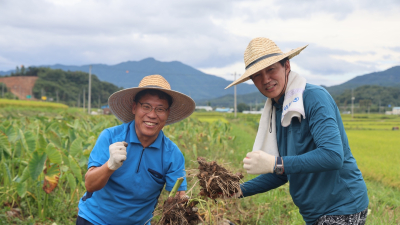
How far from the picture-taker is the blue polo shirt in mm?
2219

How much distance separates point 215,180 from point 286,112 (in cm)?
64

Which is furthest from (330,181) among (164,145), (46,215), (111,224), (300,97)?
(46,215)

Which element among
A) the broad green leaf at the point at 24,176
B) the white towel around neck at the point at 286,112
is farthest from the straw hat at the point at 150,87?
the broad green leaf at the point at 24,176

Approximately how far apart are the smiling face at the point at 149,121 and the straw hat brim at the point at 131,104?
3.4 inches

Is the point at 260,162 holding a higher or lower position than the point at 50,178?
higher

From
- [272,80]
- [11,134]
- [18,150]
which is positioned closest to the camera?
[272,80]

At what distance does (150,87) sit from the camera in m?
2.19

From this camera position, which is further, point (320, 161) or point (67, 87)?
point (67, 87)

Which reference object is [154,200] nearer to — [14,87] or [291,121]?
[291,121]

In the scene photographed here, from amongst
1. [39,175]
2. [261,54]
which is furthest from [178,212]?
[39,175]

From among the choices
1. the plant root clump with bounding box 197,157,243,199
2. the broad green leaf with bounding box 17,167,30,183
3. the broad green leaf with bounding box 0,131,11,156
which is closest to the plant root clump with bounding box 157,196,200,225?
the plant root clump with bounding box 197,157,243,199

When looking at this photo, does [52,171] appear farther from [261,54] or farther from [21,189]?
[261,54]

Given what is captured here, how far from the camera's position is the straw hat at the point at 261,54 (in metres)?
1.92

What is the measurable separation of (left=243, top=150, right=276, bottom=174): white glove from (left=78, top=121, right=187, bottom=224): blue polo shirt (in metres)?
0.79
